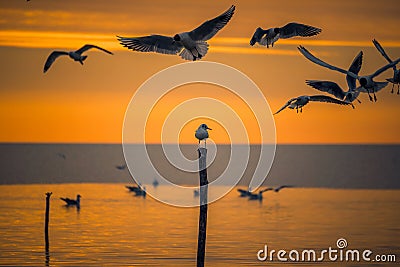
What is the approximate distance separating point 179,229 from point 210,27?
2473 cm

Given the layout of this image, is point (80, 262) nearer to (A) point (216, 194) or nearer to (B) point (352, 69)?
(B) point (352, 69)

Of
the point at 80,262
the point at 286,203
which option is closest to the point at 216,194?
the point at 286,203

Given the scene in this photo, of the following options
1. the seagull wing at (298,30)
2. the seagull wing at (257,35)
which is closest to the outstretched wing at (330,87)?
the seagull wing at (298,30)

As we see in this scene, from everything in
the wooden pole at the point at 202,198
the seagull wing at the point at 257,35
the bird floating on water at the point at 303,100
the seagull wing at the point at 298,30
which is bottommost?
the wooden pole at the point at 202,198

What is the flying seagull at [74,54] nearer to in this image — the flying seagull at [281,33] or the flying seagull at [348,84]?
the flying seagull at [281,33]

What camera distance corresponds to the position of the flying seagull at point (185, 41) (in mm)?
33750

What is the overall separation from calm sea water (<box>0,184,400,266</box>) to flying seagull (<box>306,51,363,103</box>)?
33.7ft

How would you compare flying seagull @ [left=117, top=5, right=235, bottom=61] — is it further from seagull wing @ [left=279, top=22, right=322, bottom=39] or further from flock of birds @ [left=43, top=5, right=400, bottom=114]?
seagull wing @ [left=279, top=22, right=322, bottom=39]

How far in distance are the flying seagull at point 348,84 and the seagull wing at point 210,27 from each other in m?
4.22

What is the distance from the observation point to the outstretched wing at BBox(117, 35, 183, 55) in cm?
3481

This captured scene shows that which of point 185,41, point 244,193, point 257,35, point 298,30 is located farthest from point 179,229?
point 185,41

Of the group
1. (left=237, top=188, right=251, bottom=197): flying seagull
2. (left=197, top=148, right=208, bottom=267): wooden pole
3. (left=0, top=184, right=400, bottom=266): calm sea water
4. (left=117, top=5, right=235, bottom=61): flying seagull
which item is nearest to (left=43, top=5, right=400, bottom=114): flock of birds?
(left=117, top=5, right=235, bottom=61): flying seagull

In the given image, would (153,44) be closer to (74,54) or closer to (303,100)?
(74,54)

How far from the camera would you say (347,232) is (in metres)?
57.4
